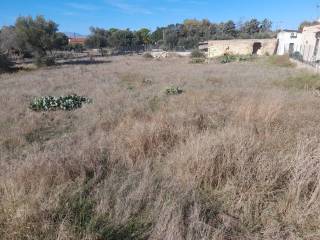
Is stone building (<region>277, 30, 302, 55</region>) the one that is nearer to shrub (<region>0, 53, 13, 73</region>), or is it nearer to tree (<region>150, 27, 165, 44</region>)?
shrub (<region>0, 53, 13, 73</region>)

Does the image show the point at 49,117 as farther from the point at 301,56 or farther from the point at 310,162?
the point at 301,56

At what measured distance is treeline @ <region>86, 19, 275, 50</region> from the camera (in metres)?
67.6

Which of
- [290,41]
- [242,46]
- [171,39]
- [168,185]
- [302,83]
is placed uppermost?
[168,185]

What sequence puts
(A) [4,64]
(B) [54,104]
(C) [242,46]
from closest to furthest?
(B) [54,104] → (A) [4,64] → (C) [242,46]

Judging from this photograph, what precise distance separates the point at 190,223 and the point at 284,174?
145cm

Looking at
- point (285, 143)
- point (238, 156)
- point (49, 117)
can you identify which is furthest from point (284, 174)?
point (49, 117)

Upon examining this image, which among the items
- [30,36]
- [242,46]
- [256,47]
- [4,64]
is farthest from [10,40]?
[256,47]

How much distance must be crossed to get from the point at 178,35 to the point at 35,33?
1865 inches

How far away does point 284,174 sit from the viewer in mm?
3631

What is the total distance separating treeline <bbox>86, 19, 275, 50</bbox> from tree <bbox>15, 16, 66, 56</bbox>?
31990 mm

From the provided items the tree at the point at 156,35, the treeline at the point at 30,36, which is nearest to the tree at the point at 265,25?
the tree at the point at 156,35

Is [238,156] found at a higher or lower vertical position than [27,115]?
higher

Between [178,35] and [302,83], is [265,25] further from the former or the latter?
[302,83]

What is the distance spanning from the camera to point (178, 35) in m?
75.8
